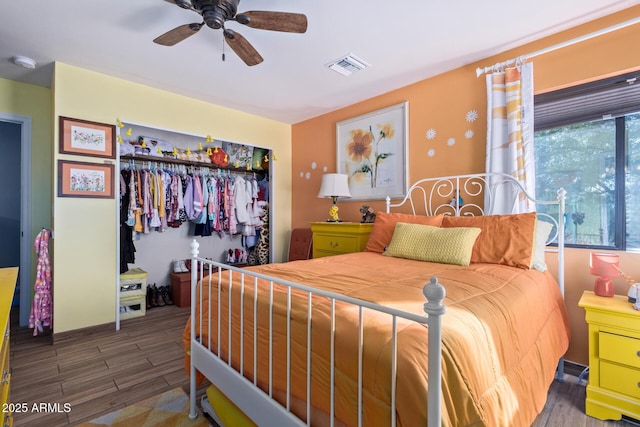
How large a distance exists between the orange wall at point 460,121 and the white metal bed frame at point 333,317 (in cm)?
18

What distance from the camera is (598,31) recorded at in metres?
2.02

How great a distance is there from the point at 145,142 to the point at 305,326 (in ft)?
11.6

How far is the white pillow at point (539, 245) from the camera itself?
195 cm

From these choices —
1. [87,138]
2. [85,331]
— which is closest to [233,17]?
[87,138]

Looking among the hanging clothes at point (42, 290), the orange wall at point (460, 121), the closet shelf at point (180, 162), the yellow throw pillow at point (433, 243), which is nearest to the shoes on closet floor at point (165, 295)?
the hanging clothes at point (42, 290)

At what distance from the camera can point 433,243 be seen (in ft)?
7.07

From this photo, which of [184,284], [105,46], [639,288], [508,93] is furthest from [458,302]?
[184,284]

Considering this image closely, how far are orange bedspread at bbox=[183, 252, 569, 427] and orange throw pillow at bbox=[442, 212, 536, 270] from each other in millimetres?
143

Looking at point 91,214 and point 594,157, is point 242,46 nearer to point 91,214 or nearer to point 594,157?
point 91,214

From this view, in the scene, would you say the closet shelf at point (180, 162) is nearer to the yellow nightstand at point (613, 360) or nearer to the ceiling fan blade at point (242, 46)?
the ceiling fan blade at point (242, 46)

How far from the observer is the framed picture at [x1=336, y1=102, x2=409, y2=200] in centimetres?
318

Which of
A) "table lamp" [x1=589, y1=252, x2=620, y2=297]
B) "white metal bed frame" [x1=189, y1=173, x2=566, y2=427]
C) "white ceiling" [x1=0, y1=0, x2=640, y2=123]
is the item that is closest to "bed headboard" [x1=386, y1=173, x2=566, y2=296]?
"white metal bed frame" [x1=189, y1=173, x2=566, y2=427]

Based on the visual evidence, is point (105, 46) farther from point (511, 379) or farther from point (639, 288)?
point (639, 288)

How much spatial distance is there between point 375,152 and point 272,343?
8.63 ft
